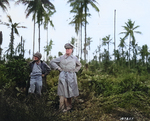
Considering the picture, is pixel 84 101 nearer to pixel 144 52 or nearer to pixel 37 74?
pixel 37 74

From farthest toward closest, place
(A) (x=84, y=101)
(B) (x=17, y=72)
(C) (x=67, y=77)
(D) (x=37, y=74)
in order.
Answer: (B) (x=17, y=72), (A) (x=84, y=101), (D) (x=37, y=74), (C) (x=67, y=77)

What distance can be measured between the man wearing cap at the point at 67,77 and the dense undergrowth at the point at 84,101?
430mm

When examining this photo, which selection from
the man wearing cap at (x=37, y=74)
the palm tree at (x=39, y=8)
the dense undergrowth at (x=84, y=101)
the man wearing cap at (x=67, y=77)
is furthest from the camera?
the palm tree at (x=39, y=8)

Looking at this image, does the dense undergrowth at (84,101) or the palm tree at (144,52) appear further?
the palm tree at (144,52)

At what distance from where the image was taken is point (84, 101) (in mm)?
7281

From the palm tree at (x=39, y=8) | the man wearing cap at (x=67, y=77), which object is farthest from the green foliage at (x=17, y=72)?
the palm tree at (x=39, y=8)

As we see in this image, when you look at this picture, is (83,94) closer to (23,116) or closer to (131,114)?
(131,114)

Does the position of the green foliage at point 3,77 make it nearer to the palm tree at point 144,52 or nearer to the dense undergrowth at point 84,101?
the dense undergrowth at point 84,101

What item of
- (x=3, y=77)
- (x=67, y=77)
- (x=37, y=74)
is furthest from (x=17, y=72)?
(x=67, y=77)

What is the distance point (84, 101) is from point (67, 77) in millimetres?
1686

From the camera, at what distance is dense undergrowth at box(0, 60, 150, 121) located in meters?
3.23

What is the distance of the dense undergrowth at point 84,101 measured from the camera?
10.6ft

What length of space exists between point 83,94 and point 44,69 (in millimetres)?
1936

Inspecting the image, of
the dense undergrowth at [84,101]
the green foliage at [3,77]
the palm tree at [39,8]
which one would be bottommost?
the dense undergrowth at [84,101]
